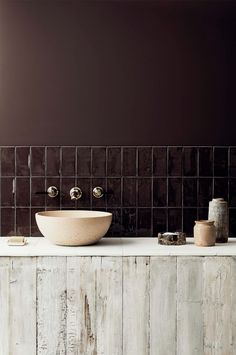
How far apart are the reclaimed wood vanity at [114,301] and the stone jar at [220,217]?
33 centimetres

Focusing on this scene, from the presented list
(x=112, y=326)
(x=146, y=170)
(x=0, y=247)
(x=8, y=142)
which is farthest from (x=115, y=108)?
(x=112, y=326)

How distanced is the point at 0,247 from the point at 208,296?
1103mm

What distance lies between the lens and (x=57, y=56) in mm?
3525

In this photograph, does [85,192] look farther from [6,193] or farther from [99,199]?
[6,193]

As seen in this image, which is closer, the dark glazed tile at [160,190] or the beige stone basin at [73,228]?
the beige stone basin at [73,228]

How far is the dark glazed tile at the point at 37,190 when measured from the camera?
3.52 metres

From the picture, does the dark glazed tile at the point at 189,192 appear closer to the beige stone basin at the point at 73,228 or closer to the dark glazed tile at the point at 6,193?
the beige stone basin at the point at 73,228

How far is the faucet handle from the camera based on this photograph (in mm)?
3480

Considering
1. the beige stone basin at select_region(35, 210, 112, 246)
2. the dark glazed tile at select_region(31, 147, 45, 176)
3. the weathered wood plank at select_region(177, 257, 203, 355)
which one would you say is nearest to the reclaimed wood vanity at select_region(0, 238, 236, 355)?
the weathered wood plank at select_region(177, 257, 203, 355)

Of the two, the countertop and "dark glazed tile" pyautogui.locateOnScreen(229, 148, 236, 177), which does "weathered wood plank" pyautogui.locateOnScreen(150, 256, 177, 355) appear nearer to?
the countertop

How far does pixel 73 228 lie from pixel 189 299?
69 centimetres

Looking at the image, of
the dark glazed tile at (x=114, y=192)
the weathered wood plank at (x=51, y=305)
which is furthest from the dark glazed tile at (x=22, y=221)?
the weathered wood plank at (x=51, y=305)

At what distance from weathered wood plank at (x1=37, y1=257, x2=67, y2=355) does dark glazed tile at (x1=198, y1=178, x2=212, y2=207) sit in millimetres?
1012

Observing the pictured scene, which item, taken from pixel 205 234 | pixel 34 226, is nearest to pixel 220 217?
pixel 205 234
